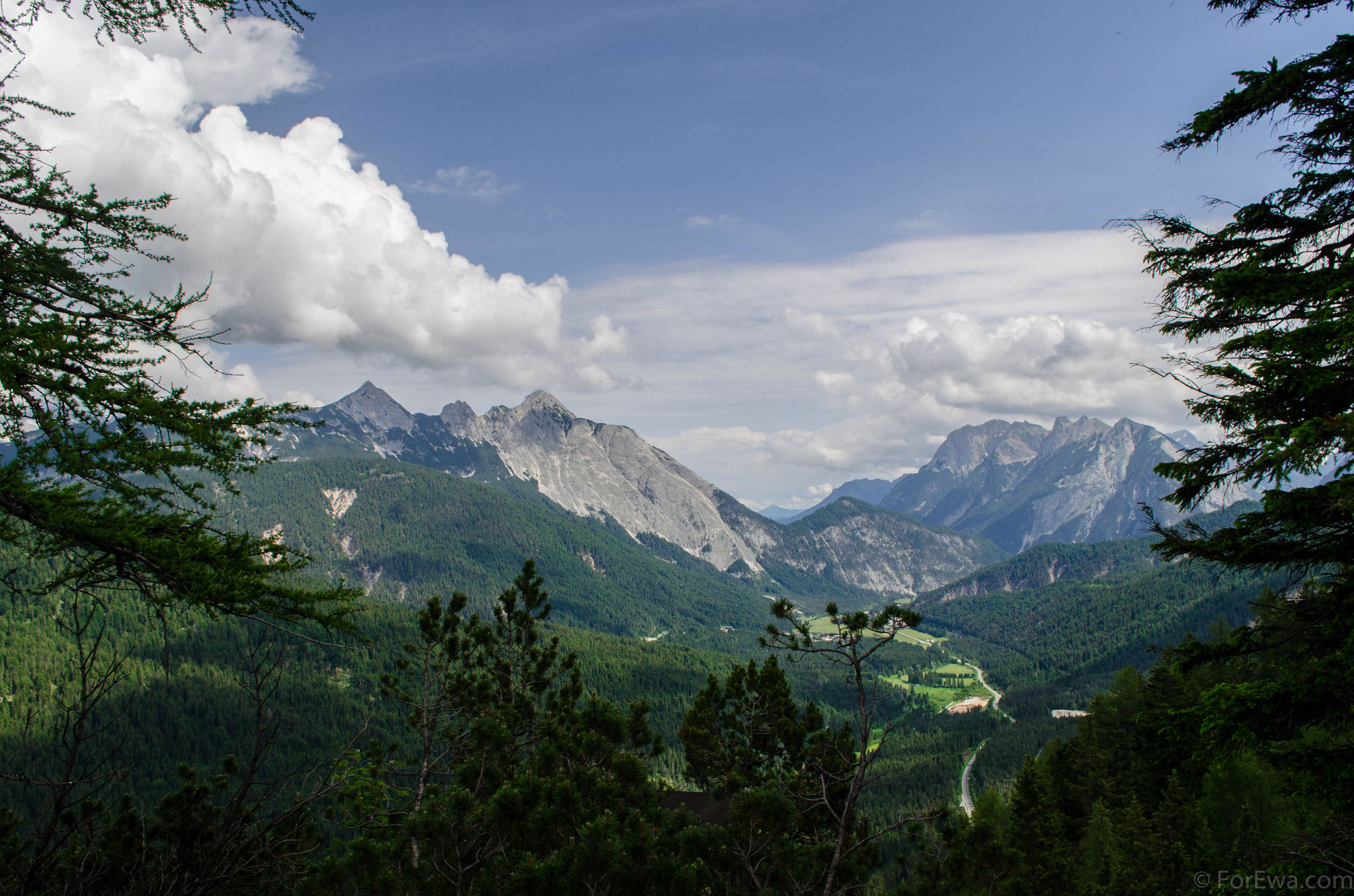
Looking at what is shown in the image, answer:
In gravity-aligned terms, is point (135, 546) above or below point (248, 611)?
above

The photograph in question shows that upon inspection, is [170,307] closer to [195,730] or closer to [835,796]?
[835,796]

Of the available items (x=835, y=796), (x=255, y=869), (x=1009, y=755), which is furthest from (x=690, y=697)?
(x=255, y=869)

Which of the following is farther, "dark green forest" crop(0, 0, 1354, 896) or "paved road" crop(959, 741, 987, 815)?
"paved road" crop(959, 741, 987, 815)

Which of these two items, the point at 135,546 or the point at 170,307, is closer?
the point at 135,546

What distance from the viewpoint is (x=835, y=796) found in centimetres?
1727

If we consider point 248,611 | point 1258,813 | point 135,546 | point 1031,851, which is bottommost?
point 1031,851

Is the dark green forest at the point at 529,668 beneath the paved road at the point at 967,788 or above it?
above

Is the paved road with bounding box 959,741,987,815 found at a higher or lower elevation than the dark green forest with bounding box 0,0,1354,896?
lower

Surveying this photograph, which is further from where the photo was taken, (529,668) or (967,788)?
(967,788)

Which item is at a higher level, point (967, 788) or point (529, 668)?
point (529, 668)

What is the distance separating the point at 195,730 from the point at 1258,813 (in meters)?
147

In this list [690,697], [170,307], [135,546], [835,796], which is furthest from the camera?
[690,697]

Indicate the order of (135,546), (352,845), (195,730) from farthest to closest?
(195,730)
(352,845)
(135,546)

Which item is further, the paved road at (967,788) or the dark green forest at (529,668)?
the paved road at (967,788)
